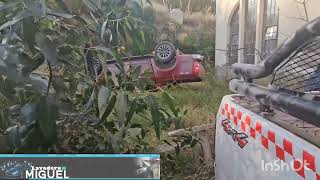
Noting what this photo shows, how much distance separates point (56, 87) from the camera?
1351mm

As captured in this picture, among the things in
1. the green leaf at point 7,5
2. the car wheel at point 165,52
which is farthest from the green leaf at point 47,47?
the car wheel at point 165,52

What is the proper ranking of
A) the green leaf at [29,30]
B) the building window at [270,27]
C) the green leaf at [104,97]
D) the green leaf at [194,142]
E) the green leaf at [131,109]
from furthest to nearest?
1. the green leaf at [194,142]
2. the building window at [270,27]
3. the green leaf at [131,109]
4. the green leaf at [104,97]
5. the green leaf at [29,30]

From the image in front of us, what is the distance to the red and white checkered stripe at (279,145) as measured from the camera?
1.06m

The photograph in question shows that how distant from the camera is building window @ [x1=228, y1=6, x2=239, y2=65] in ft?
6.22

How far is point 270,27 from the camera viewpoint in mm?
1796

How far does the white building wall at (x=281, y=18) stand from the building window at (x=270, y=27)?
0.8 inches

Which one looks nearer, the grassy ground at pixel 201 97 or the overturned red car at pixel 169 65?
the overturned red car at pixel 169 65

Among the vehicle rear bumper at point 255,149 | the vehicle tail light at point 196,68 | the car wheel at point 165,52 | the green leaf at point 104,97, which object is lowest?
the vehicle rear bumper at point 255,149

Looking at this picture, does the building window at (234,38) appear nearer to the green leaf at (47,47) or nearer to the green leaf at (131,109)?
the green leaf at (131,109)

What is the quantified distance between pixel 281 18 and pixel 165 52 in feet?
1.59

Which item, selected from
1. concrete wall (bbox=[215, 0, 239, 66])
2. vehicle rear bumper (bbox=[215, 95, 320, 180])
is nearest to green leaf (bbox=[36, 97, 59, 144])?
vehicle rear bumper (bbox=[215, 95, 320, 180])

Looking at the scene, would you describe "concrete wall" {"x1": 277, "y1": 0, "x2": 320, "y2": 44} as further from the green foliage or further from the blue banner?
the blue banner

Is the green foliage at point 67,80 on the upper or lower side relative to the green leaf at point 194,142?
upper

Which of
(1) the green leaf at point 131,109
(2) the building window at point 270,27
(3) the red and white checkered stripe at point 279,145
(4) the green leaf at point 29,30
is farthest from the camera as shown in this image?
(2) the building window at point 270,27
